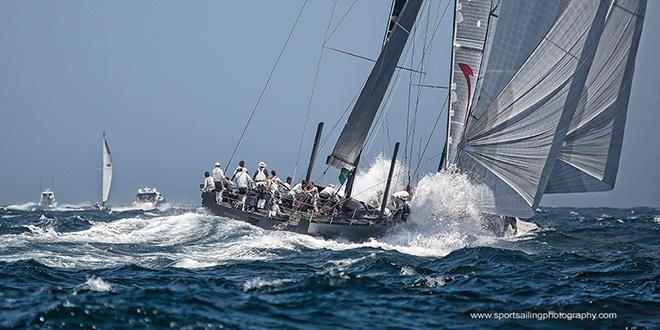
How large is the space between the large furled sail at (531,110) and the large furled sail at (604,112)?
7.22ft

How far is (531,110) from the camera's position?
27750mm

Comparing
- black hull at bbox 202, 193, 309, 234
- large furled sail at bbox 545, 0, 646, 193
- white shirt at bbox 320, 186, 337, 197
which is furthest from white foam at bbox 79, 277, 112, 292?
large furled sail at bbox 545, 0, 646, 193

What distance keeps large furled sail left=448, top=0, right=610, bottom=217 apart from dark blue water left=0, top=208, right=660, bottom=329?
6.57ft

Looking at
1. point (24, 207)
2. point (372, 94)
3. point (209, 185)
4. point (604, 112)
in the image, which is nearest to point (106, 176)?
point (24, 207)

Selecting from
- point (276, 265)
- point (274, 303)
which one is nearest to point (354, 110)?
point (276, 265)

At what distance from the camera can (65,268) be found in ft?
64.3

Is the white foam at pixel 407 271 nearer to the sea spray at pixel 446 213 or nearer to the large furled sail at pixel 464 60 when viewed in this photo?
the sea spray at pixel 446 213

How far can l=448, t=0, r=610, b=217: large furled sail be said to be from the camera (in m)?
26.9

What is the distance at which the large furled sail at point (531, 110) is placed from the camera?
1059 inches

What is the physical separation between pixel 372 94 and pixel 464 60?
12.6 feet

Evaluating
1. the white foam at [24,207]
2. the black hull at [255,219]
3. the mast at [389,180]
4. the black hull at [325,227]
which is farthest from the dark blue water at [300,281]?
the white foam at [24,207]

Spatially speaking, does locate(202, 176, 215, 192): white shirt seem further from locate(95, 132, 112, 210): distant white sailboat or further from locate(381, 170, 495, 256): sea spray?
locate(95, 132, 112, 210): distant white sailboat

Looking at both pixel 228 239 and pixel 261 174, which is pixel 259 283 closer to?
pixel 228 239

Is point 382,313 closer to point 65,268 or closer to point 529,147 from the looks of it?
point 65,268
